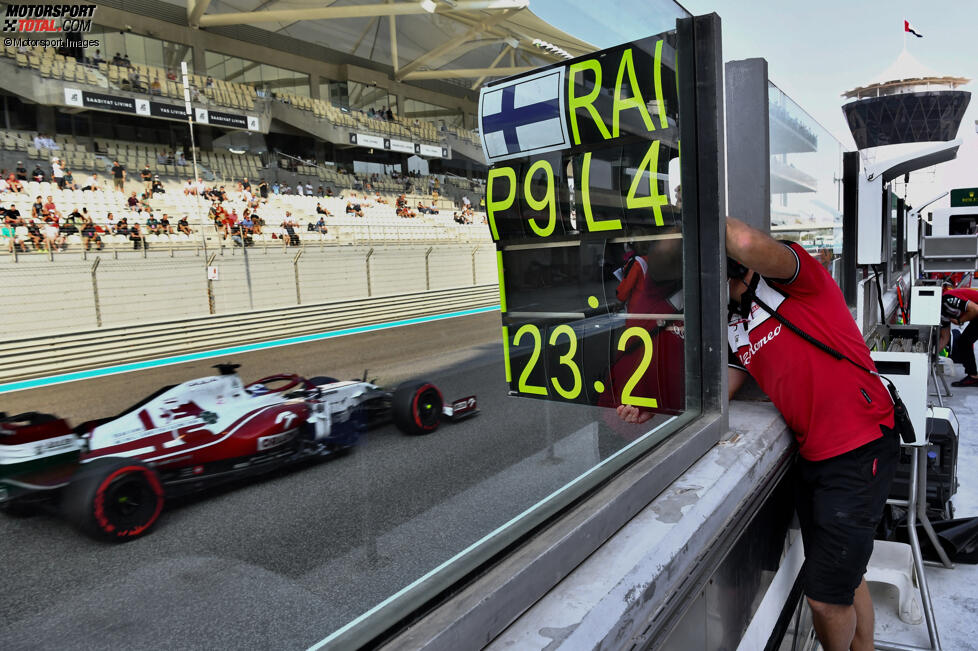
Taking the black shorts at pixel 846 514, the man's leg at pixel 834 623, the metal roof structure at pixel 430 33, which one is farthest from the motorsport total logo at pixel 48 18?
the man's leg at pixel 834 623

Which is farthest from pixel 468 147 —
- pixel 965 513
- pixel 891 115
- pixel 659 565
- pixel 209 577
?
pixel 891 115

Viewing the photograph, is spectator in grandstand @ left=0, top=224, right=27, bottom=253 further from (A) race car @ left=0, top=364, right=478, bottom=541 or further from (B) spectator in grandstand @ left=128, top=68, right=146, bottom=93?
(B) spectator in grandstand @ left=128, top=68, right=146, bottom=93

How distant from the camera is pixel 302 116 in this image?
5891 millimetres

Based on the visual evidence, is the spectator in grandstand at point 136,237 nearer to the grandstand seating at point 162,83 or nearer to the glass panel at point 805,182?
the grandstand seating at point 162,83

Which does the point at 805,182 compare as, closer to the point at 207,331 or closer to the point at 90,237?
the point at 207,331

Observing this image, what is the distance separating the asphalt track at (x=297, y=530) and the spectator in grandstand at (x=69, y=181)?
9.80ft

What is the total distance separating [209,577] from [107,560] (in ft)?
1.32

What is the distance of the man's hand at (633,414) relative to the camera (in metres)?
1.54

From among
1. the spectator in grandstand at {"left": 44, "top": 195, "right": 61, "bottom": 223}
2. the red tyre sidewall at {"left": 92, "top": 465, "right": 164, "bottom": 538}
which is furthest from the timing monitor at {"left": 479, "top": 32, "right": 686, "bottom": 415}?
the spectator in grandstand at {"left": 44, "top": 195, "right": 61, "bottom": 223}

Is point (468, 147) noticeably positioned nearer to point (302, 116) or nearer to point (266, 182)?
point (302, 116)

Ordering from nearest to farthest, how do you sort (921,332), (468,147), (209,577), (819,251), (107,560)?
(468,147) → (107,560) → (209,577) → (819,251) → (921,332)

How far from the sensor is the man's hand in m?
1.54

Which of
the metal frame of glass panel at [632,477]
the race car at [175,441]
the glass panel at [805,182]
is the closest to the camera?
the metal frame of glass panel at [632,477]

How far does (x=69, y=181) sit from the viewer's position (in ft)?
21.1
